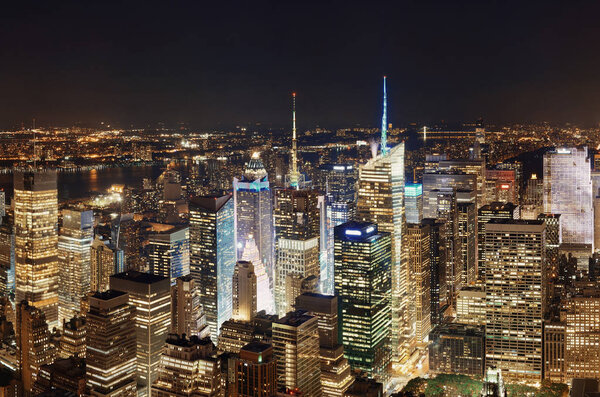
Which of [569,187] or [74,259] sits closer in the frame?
[74,259]

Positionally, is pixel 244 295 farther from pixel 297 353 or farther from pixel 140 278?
pixel 297 353

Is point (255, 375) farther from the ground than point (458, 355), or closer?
farther from the ground

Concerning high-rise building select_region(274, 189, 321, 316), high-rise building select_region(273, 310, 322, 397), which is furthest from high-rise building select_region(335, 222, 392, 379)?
high-rise building select_region(274, 189, 321, 316)

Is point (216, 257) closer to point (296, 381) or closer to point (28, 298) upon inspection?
point (28, 298)

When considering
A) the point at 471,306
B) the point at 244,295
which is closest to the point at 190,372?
the point at 244,295

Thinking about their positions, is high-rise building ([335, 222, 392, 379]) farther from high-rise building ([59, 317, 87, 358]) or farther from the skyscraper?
high-rise building ([59, 317, 87, 358])

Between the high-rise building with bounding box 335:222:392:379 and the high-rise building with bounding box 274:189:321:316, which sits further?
the high-rise building with bounding box 274:189:321:316

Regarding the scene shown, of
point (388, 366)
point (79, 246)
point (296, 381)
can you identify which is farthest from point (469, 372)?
point (79, 246)
